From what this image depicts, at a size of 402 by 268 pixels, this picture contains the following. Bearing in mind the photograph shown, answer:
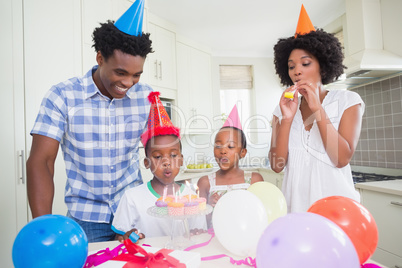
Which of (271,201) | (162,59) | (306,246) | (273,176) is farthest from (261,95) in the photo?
(306,246)

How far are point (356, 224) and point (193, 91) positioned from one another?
343 centimetres

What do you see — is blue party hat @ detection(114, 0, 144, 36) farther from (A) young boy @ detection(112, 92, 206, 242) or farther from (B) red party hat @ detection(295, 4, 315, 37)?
(B) red party hat @ detection(295, 4, 315, 37)

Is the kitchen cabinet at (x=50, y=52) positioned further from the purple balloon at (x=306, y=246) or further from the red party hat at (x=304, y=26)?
the purple balloon at (x=306, y=246)

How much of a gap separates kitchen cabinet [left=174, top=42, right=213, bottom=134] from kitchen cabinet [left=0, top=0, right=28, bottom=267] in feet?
6.63

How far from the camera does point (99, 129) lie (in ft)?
3.83

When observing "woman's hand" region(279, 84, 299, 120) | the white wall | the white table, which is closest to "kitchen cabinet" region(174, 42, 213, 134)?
the white wall

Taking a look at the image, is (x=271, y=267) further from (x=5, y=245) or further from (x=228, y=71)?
(x=228, y=71)

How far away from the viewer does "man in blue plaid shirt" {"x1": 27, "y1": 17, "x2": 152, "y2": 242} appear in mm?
1063

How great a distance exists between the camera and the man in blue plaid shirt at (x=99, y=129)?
3.49 feet

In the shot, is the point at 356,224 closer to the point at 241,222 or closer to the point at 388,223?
the point at 241,222

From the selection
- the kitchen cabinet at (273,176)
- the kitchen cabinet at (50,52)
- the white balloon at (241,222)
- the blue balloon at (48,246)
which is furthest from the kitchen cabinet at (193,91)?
the blue balloon at (48,246)

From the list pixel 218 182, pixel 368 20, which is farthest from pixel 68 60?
pixel 368 20

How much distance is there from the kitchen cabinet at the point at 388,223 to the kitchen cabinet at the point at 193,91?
2337 millimetres

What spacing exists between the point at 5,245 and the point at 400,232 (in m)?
2.62
